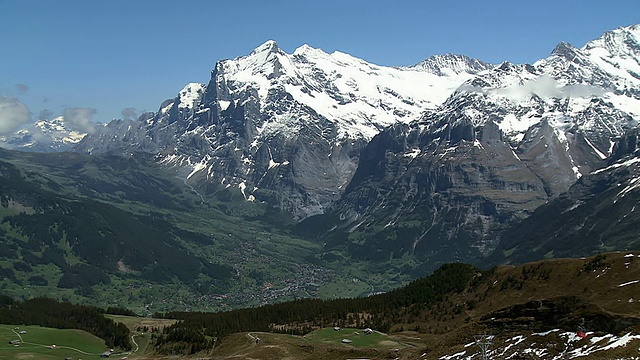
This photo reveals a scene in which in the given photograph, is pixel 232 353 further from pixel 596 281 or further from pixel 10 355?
pixel 596 281

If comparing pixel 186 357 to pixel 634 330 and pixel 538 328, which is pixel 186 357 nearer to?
pixel 538 328

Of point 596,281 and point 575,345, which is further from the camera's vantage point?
point 596,281

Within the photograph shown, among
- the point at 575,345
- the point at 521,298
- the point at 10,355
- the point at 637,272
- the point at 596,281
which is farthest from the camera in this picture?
the point at 10,355

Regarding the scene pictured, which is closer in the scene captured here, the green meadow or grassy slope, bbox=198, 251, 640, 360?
grassy slope, bbox=198, 251, 640, 360

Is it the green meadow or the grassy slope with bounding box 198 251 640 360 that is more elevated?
the grassy slope with bounding box 198 251 640 360

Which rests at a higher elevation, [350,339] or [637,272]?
[637,272]

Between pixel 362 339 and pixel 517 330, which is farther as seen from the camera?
pixel 362 339

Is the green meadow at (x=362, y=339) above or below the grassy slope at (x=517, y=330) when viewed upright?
Result: below

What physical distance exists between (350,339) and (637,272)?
263 feet

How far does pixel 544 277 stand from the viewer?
598 ft

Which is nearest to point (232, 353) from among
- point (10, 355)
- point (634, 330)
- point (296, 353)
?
point (296, 353)

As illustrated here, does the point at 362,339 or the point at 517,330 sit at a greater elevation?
the point at 517,330

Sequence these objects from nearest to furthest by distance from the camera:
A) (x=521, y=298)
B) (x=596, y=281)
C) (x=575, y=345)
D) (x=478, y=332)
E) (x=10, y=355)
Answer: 1. (x=575, y=345)
2. (x=478, y=332)
3. (x=596, y=281)
4. (x=521, y=298)
5. (x=10, y=355)

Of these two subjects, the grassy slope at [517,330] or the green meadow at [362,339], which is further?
the green meadow at [362,339]
